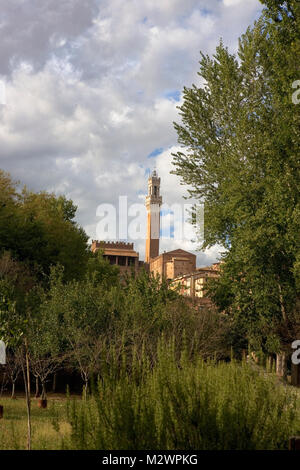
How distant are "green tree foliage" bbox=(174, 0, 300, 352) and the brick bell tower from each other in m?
71.4

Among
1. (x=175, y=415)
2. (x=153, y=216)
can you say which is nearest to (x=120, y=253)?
(x=153, y=216)

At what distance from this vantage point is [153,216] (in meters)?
110

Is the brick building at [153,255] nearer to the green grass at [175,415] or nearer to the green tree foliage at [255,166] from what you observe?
the green tree foliage at [255,166]

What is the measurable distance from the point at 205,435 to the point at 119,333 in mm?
18647

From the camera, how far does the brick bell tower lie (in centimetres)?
9869

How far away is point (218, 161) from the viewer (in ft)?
78.5

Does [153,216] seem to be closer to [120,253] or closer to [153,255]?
[153,255]

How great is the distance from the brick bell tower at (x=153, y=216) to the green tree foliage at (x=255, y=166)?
71.4 metres

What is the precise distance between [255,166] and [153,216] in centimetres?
8929

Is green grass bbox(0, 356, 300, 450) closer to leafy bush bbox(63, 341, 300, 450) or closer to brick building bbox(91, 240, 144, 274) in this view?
leafy bush bbox(63, 341, 300, 450)

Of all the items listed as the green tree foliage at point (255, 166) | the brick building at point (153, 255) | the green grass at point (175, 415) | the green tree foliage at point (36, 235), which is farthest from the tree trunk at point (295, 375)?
the brick building at point (153, 255)

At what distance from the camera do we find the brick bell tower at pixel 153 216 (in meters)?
98.7

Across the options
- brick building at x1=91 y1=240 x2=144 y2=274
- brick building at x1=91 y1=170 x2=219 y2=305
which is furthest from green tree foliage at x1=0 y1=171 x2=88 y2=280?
brick building at x1=91 y1=240 x2=144 y2=274

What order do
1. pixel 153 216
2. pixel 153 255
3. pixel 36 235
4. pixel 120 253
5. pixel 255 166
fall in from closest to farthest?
pixel 255 166, pixel 36 235, pixel 120 253, pixel 153 255, pixel 153 216
